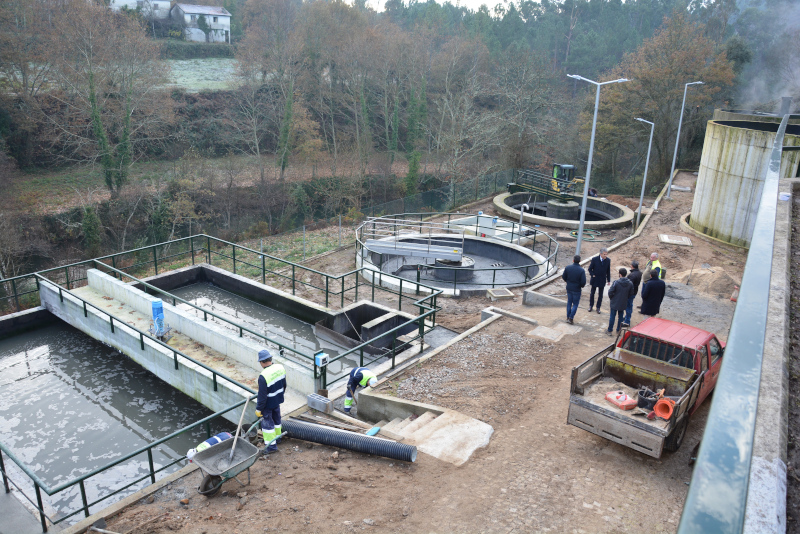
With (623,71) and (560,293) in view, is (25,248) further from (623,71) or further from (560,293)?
(623,71)

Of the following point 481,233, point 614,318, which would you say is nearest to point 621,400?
point 614,318

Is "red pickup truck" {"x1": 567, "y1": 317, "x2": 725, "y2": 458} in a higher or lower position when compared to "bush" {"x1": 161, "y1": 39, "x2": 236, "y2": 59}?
lower

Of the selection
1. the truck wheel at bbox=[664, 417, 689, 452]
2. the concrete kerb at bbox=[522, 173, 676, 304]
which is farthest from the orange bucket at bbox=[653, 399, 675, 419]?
the concrete kerb at bbox=[522, 173, 676, 304]

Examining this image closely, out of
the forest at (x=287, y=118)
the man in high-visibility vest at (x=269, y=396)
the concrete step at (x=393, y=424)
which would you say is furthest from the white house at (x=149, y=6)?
the concrete step at (x=393, y=424)

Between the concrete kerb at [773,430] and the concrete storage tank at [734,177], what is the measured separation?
68.5ft

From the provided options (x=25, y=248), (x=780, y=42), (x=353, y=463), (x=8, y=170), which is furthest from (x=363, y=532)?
(x=780, y=42)

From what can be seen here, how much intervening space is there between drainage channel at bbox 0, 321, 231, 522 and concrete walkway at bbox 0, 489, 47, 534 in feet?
0.98

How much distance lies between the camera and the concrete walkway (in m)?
8.93

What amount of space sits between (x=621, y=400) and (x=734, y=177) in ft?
69.3

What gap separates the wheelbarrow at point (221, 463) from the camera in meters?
7.93

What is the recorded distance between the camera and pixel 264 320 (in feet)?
59.4

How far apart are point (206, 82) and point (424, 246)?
3972 centimetres

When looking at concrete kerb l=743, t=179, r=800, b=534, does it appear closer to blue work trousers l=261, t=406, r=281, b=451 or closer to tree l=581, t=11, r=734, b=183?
blue work trousers l=261, t=406, r=281, b=451

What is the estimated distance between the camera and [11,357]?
1590 centimetres
